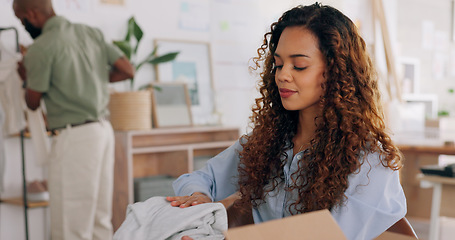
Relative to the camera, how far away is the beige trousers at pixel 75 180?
2.62 metres

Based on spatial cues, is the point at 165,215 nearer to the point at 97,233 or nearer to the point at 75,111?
the point at 75,111

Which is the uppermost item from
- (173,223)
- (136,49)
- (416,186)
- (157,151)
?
(136,49)

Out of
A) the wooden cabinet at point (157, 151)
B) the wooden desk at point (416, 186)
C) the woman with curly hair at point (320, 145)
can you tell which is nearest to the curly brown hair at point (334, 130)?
the woman with curly hair at point (320, 145)

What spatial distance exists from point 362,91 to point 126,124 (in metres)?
2.29

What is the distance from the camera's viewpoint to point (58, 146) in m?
2.65

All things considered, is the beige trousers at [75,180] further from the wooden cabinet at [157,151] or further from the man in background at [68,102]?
the wooden cabinet at [157,151]

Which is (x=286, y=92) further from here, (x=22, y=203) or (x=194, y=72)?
(x=194, y=72)

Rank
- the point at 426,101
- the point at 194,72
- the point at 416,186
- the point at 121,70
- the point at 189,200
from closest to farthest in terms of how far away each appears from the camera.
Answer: the point at 189,200
the point at 121,70
the point at 194,72
the point at 416,186
the point at 426,101

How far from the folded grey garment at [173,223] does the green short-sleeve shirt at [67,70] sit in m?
1.66

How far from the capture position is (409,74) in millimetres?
6312

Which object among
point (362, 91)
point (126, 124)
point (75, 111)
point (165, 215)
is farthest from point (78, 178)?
point (362, 91)

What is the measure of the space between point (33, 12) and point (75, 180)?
0.98m

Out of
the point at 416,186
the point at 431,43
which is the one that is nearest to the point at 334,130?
the point at 416,186

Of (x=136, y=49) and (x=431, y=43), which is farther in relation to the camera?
(x=431, y=43)
